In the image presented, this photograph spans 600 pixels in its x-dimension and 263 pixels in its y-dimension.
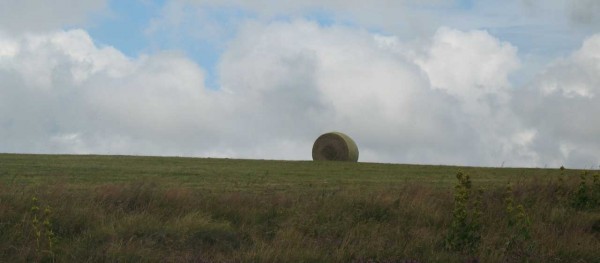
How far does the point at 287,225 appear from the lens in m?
11.9

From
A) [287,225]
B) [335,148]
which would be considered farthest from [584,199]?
[335,148]

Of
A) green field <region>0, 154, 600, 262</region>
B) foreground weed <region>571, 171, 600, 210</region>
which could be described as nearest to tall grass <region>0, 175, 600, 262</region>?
green field <region>0, 154, 600, 262</region>

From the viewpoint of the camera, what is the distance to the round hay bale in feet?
99.7

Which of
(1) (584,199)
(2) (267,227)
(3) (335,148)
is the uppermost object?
(3) (335,148)

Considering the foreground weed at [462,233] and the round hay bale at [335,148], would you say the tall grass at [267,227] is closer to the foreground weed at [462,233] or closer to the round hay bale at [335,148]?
the foreground weed at [462,233]

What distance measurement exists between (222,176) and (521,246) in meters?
10.2

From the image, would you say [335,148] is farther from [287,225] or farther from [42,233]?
[42,233]

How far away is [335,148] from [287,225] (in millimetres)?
18851

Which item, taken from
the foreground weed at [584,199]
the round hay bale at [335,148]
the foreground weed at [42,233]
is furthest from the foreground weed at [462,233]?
the round hay bale at [335,148]

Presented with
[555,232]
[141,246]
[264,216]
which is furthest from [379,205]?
[141,246]

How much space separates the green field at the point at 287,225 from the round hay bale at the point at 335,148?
14.6 meters

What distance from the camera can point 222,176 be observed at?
64.1 ft

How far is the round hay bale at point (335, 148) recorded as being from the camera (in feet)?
99.7

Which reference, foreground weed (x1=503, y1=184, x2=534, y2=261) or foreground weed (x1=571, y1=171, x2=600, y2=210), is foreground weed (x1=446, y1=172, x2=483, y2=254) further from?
foreground weed (x1=571, y1=171, x2=600, y2=210)
